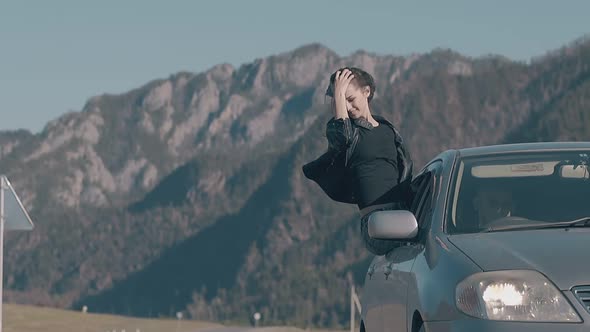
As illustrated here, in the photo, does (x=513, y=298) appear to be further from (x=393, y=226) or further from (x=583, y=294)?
(x=393, y=226)

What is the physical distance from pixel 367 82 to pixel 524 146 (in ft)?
4.31

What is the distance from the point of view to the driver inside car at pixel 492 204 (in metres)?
6.65

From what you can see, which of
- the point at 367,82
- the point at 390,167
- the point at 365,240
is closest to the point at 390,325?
the point at 365,240

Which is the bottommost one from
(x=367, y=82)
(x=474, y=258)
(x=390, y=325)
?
(x=390, y=325)

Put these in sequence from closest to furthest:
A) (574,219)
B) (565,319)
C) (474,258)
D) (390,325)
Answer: (565,319) < (474,258) < (574,219) < (390,325)

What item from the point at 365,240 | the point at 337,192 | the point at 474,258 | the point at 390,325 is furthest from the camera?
the point at 337,192

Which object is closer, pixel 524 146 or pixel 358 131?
pixel 524 146

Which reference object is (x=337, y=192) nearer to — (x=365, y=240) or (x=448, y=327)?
(x=365, y=240)

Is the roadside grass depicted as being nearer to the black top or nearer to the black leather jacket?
the black leather jacket

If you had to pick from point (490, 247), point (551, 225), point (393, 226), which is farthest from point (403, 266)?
point (490, 247)

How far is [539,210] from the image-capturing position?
658 cm

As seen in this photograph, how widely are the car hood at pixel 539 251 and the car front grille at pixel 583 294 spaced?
0.07 ft

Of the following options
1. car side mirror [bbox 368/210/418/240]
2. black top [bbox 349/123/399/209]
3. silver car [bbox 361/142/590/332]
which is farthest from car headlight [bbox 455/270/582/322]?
black top [bbox 349/123/399/209]

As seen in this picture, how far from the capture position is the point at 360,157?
794cm
